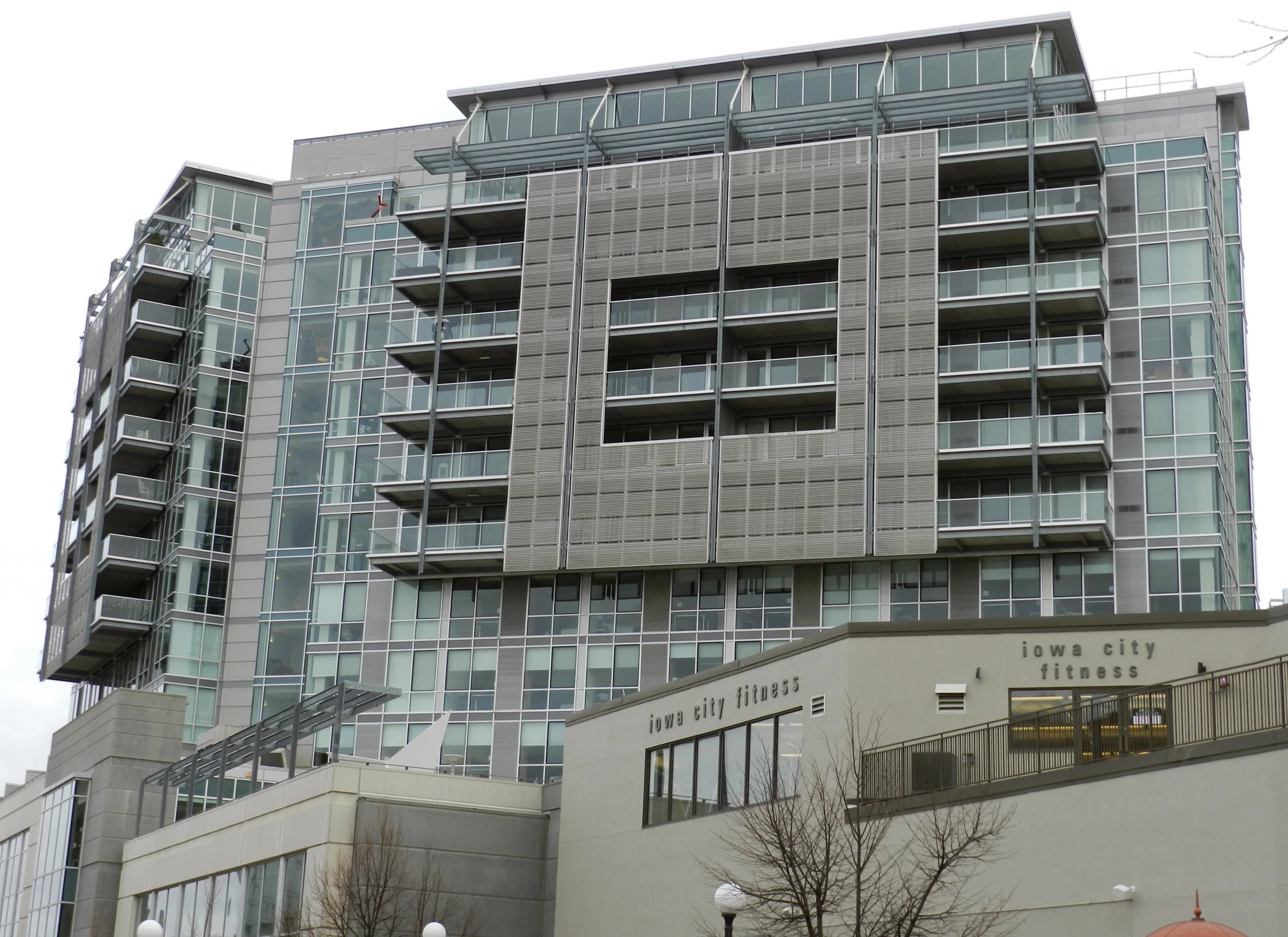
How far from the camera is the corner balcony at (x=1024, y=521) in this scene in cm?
6216

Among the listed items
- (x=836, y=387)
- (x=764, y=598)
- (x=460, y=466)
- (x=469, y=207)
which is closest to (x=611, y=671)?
(x=764, y=598)

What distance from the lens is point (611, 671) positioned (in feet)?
221

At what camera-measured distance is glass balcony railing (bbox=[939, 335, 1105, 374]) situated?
64.1 meters

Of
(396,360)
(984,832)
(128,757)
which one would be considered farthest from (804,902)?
(396,360)

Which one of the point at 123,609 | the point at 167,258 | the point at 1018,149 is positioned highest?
the point at 167,258

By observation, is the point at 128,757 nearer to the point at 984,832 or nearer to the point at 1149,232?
the point at 984,832

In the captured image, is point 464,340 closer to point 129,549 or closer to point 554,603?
point 554,603

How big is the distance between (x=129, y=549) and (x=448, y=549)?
67.0ft

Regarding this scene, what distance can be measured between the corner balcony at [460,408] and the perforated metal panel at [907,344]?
1483 centimetres

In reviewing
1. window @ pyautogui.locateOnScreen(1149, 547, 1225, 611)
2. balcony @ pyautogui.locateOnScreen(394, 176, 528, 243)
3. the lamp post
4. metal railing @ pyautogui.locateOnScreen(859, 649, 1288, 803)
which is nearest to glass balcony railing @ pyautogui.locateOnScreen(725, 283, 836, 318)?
balcony @ pyautogui.locateOnScreen(394, 176, 528, 243)

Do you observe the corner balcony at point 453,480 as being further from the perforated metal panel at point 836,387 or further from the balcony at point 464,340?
the perforated metal panel at point 836,387

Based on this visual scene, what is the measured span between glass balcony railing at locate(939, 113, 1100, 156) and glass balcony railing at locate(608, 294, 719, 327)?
10316 millimetres

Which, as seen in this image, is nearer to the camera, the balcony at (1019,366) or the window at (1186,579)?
the window at (1186,579)

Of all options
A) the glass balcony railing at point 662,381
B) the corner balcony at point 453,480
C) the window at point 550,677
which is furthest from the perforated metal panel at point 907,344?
the corner balcony at point 453,480
